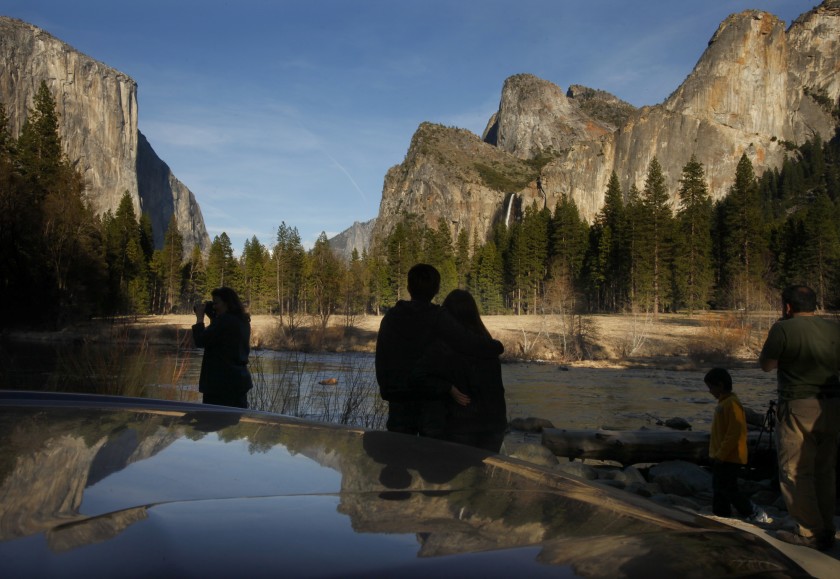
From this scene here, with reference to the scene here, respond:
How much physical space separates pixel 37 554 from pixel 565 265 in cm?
7281

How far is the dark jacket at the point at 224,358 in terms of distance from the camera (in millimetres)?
6055

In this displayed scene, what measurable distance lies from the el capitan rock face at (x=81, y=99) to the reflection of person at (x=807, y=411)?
14176 centimetres

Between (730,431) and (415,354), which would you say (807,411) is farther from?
(415,354)

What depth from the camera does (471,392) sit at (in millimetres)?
4301

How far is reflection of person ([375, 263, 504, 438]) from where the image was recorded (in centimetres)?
416

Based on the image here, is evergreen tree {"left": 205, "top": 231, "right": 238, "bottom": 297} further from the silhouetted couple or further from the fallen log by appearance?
the silhouetted couple

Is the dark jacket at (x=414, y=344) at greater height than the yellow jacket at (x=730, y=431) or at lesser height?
greater

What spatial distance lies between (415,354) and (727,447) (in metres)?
3.67

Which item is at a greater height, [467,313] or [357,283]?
[357,283]

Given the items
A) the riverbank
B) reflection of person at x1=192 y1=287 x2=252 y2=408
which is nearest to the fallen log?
reflection of person at x1=192 y1=287 x2=252 y2=408

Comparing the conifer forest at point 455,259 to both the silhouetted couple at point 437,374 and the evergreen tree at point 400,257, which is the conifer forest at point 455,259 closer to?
the evergreen tree at point 400,257

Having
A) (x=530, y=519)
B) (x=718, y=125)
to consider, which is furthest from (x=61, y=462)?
(x=718, y=125)

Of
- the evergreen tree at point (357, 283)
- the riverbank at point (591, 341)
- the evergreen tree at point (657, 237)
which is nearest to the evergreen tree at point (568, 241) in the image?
the evergreen tree at point (657, 237)

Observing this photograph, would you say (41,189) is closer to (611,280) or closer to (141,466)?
(141,466)
